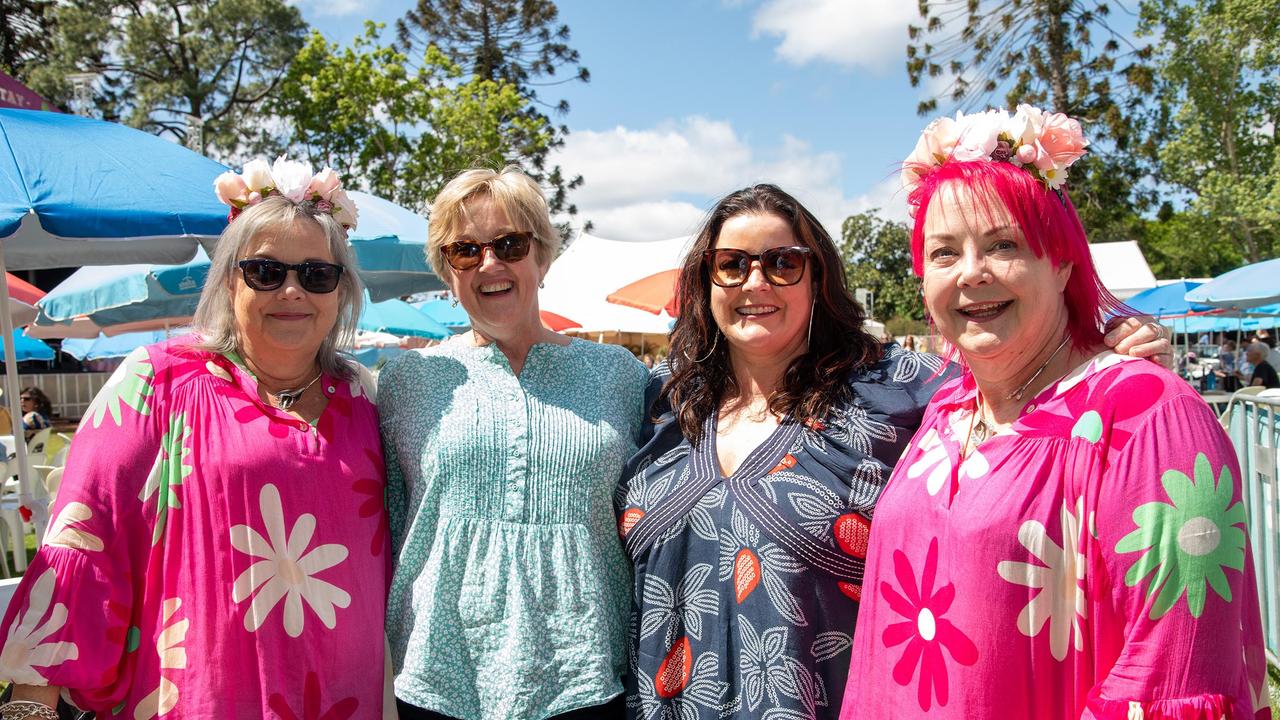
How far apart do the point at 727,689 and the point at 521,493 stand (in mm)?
744

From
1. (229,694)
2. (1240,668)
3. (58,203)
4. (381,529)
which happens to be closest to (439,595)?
(381,529)

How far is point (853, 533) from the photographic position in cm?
219

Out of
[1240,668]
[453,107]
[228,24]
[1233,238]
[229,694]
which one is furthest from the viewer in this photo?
[228,24]

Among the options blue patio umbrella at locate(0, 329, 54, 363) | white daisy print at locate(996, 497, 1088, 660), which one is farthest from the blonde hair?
blue patio umbrella at locate(0, 329, 54, 363)

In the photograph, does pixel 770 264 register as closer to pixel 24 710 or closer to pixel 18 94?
pixel 24 710

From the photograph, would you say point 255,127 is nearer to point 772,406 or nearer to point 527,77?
point 527,77

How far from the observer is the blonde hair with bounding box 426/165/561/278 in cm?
261

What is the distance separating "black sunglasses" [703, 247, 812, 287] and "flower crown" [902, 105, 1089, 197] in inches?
23.1

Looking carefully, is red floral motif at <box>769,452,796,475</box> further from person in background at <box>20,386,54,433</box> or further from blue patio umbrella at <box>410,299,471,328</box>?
blue patio umbrella at <box>410,299,471,328</box>

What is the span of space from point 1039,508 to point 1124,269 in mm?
16032

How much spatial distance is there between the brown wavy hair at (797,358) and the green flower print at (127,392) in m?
1.42

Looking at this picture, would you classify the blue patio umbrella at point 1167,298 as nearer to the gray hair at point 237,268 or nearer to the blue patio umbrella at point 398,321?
the blue patio umbrella at point 398,321

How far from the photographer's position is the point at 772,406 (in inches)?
97.1

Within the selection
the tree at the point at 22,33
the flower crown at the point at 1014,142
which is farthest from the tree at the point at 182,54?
the flower crown at the point at 1014,142
